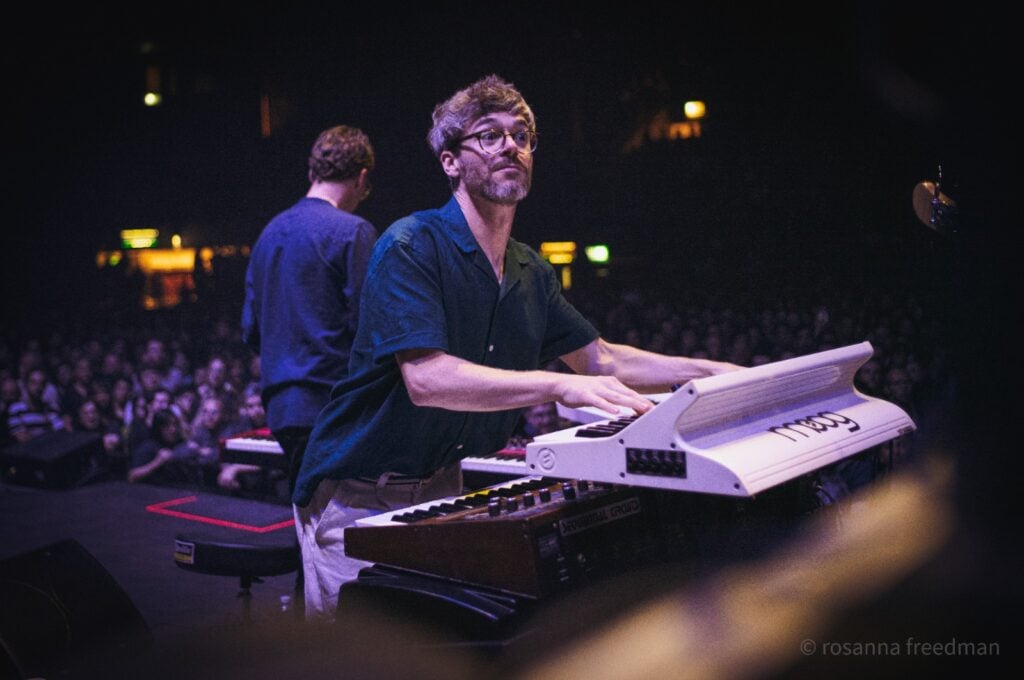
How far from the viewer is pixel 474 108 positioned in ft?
6.38

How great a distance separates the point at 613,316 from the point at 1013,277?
11.7m

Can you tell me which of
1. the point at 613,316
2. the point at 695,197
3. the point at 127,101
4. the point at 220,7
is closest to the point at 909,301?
the point at 613,316

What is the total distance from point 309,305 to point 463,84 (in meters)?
12.0

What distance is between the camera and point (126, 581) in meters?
5.21

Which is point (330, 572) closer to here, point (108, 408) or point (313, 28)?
point (108, 408)

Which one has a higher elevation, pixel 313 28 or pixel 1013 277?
pixel 313 28

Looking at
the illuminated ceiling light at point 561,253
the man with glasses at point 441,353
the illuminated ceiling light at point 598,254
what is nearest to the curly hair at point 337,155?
the man with glasses at point 441,353

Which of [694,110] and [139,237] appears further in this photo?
[139,237]

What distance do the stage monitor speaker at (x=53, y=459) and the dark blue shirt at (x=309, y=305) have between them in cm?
616

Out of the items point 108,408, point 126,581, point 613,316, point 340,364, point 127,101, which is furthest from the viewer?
point 127,101

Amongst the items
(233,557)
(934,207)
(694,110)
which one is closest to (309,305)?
(233,557)

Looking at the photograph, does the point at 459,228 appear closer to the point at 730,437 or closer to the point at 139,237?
the point at 730,437

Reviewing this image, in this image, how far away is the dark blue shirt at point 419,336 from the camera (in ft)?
5.93

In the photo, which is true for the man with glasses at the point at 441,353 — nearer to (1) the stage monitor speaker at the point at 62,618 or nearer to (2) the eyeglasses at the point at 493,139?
(2) the eyeglasses at the point at 493,139
